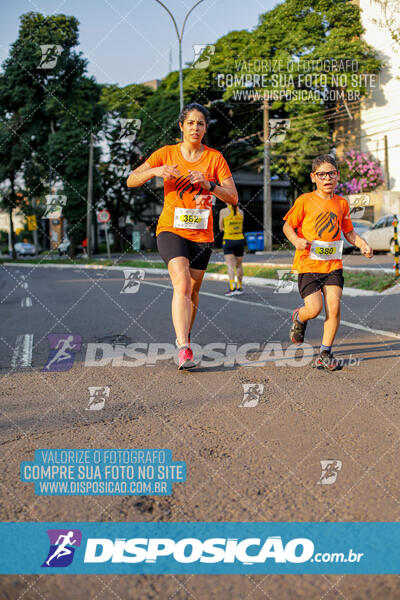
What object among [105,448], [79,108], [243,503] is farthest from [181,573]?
[79,108]

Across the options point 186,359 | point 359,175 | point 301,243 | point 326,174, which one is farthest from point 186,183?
point 359,175

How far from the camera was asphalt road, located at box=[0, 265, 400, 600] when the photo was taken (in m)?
2.11

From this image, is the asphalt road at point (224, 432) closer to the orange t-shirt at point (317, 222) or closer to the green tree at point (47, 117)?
the orange t-shirt at point (317, 222)

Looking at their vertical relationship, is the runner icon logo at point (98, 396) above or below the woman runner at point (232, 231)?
below

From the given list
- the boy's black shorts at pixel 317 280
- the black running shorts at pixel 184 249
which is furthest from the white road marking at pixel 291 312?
the black running shorts at pixel 184 249

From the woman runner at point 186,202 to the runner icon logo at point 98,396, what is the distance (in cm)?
76

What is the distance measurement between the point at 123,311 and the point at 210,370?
473 cm

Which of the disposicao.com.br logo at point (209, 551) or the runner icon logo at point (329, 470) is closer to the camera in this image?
the disposicao.com.br logo at point (209, 551)

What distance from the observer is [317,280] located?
5.57 metres

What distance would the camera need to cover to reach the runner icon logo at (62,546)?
7.35 feet

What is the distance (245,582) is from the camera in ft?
6.89

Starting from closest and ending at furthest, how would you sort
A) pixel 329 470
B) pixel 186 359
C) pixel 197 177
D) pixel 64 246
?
pixel 329 470 → pixel 197 177 → pixel 186 359 → pixel 64 246

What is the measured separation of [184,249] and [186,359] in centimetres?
93

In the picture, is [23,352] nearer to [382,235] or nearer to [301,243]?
[301,243]
